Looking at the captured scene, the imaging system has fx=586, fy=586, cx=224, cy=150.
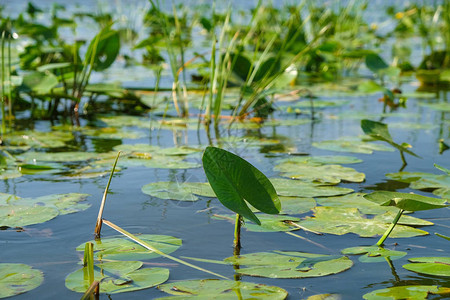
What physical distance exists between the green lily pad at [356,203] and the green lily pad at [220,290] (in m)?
0.46

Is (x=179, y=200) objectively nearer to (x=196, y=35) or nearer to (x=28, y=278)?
(x=28, y=278)

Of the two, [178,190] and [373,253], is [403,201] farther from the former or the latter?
[178,190]

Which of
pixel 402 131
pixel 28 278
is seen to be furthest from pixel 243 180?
pixel 402 131

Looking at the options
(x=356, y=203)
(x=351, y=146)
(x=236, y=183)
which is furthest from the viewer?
(x=351, y=146)

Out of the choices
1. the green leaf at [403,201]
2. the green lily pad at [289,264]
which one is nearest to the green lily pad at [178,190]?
the green lily pad at [289,264]

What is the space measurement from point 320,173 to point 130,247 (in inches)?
26.7

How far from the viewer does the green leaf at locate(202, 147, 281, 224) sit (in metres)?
0.95

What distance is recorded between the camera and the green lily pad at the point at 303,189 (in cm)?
139

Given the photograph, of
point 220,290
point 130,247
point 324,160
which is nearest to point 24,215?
point 130,247

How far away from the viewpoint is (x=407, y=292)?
877 millimetres

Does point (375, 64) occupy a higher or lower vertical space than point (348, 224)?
higher

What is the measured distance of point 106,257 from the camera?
1006mm

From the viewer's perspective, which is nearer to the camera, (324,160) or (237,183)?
(237,183)

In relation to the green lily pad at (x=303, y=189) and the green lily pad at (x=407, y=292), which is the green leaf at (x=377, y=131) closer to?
the green lily pad at (x=303, y=189)
